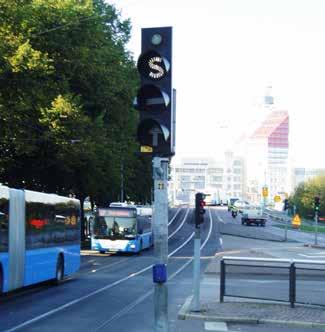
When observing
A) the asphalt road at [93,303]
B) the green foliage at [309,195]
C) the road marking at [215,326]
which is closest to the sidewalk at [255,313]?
the road marking at [215,326]

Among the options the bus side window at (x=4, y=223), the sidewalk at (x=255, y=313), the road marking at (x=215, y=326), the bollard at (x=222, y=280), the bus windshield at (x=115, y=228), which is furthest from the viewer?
the bus windshield at (x=115, y=228)

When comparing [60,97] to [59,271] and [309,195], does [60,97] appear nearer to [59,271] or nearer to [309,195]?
[59,271]

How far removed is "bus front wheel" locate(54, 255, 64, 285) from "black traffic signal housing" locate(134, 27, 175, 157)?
13.6 m

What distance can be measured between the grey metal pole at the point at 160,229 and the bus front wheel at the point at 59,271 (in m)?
13.2

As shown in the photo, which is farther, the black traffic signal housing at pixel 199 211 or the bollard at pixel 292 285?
the bollard at pixel 292 285

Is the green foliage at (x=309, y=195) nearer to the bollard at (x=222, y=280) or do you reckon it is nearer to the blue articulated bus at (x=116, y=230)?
the blue articulated bus at (x=116, y=230)

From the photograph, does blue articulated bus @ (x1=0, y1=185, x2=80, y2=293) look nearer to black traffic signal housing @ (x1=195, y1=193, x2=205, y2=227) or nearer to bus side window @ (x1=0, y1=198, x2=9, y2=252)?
bus side window @ (x1=0, y1=198, x2=9, y2=252)

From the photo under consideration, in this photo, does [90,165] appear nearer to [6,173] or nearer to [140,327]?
[6,173]

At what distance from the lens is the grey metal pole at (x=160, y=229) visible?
895 cm

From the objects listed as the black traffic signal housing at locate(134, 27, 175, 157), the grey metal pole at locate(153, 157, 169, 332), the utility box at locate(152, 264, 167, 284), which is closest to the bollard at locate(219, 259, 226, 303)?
the grey metal pole at locate(153, 157, 169, 332)

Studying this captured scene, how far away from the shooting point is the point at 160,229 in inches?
353

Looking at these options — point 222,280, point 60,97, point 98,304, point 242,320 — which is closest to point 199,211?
point 242,320

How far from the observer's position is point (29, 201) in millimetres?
19297

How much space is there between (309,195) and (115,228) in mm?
88085
